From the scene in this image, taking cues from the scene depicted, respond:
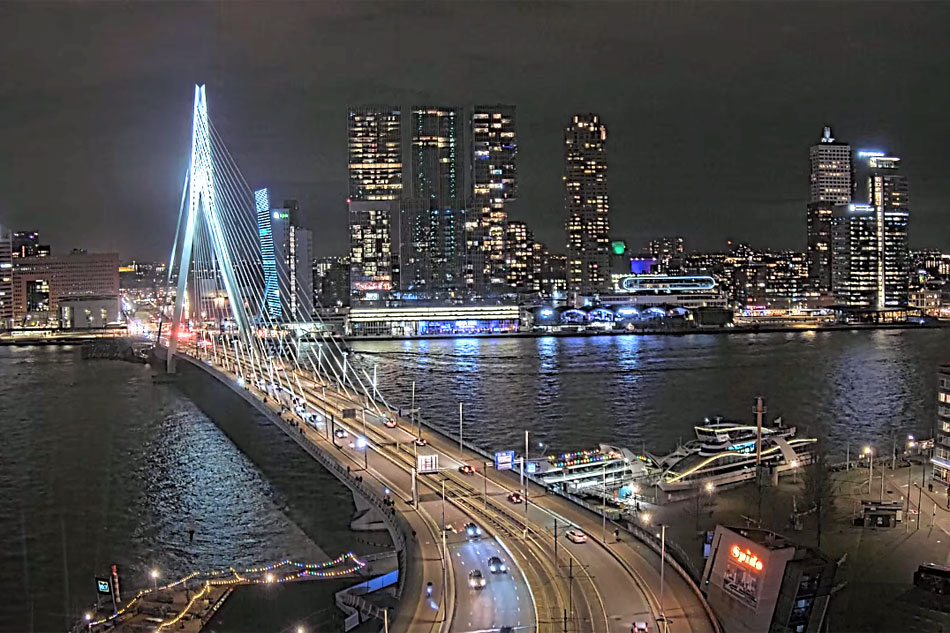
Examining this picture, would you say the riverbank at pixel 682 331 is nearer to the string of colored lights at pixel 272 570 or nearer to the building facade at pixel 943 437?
the building facade at pixel 943 437

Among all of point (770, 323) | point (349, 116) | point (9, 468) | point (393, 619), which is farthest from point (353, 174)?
point (393, 619)

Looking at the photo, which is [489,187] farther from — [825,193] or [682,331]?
[825,193]

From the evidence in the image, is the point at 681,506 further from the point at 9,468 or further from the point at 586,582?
the point at 9,468

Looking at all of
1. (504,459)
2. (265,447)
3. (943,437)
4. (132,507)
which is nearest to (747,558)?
(504,459)

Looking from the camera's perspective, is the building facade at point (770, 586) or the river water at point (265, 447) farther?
the river water at point (265, 447)

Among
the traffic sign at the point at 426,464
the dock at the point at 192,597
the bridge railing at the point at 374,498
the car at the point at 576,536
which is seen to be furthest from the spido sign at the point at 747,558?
the traffic sign at the point at 426,464
